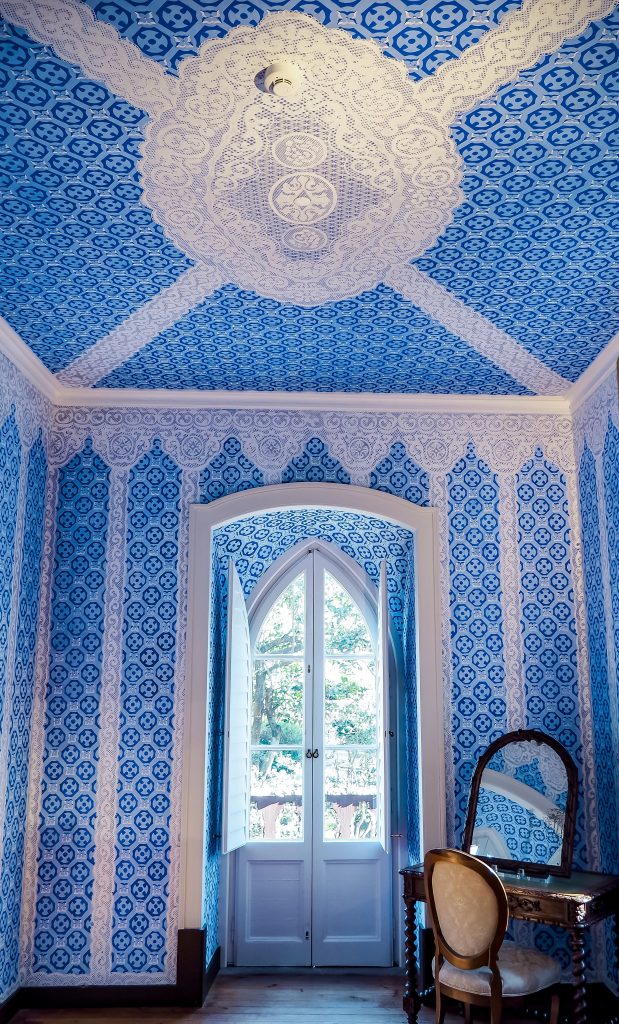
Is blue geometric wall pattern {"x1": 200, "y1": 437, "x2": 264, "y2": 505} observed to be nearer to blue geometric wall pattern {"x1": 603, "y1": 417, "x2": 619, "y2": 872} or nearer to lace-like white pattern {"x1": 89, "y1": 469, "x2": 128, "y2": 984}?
lace-like white pattern {"x1": 89, "y1": 469, "x2": 128, "y2": 984}

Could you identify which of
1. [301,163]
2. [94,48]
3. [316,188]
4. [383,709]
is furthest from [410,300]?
[383,709]

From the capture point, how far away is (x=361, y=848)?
4.59 m

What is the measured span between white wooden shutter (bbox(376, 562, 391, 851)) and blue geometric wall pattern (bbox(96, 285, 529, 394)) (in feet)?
3.56

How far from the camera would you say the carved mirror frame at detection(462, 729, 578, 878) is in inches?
142

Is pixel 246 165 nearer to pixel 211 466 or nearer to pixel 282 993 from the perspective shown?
pixel 211 466

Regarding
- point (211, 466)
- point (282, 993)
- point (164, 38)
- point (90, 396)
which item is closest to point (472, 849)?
point (282, 993)

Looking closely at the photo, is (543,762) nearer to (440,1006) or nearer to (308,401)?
(440,1006)

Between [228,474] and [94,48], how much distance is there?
2551 mm

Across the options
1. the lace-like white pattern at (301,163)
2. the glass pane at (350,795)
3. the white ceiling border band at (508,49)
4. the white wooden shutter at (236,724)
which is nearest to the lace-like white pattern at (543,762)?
the glass pane at (350,795)

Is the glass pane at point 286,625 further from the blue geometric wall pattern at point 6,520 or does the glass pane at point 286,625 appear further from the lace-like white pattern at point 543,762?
the blue geometric wall pattern at point 6,520

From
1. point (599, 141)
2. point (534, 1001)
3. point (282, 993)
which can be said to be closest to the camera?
point (599, 141)

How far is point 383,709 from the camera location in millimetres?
4340

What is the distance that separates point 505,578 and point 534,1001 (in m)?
1.97

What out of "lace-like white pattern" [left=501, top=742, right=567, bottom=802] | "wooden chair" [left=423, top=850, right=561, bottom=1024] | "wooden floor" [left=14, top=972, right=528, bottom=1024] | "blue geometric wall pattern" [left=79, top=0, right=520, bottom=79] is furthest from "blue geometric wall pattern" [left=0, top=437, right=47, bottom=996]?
"blue geometric wall pattern" [left=79, top=0, right=520, bottom=79]
